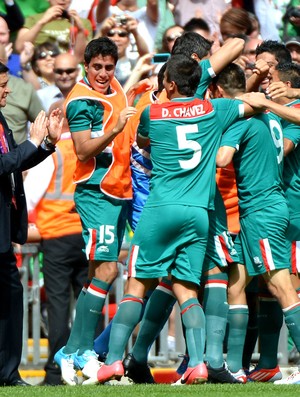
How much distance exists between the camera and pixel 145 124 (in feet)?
32.7

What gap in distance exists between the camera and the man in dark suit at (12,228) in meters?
10.6

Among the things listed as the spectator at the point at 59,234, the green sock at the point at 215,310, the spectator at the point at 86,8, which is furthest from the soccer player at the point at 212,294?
the spectator at the point at 86,8

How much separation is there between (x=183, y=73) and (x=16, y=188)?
1.98 metres

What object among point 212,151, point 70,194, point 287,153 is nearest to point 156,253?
point 212,151

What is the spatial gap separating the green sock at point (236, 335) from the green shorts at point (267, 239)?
431 mm

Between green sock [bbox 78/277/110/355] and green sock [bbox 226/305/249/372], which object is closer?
green sock [bbox 226/305/249/372]

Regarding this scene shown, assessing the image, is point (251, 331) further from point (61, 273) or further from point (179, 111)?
point (179, 111)

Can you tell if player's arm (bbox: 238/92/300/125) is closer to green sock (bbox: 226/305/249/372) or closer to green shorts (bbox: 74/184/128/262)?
green shorts (bbox: 74/184/128/262)

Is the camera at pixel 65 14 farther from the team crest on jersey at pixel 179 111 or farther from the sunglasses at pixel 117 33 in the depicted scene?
the team crest on jersey at pixel 179 111

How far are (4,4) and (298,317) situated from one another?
742 cm

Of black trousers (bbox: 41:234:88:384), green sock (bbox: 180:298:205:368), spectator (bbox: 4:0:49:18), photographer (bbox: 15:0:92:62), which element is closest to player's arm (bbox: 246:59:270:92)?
green sock (bbox: 180:298:205:368)

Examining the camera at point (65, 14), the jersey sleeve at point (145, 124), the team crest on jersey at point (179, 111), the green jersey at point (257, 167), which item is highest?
the team crest on jersey at point (179, 111)

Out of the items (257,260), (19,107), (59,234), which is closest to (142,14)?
(19,107)

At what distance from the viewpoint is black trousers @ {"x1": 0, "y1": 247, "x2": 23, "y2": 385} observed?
35.6 ft
